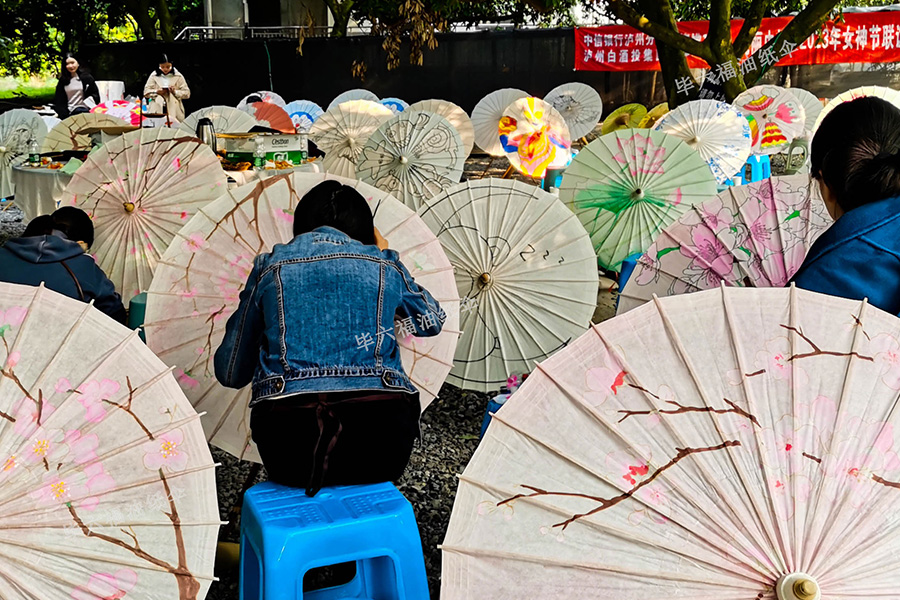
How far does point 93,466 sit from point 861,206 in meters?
1.78

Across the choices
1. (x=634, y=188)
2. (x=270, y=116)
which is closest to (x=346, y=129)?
(x=270, y=116)

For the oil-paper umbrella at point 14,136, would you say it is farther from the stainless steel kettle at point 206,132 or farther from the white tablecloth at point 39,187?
the stainless steel kettle at point 206,132

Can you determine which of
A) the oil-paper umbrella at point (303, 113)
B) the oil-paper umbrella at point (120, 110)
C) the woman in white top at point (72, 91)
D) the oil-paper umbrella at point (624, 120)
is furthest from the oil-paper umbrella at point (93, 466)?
the woman in white top at point (72, 91)

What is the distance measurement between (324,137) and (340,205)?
6.54 m

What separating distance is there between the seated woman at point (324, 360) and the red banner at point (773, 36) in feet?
45.8

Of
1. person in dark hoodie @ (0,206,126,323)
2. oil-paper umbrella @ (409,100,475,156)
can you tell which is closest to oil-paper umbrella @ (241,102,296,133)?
oil-paper umbrella @ (409,100,475,156)

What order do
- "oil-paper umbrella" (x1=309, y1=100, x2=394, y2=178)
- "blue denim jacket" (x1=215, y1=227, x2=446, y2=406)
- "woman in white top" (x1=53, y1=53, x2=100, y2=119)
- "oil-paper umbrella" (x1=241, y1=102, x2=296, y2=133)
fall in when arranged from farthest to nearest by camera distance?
"woman in white top" (x1=53, y1=53, x2=100, y2=119)
"oil-paper umbrella" (x1=309, y1=100, x2=394, y2=178)
"oil-paper umbrella" (x1=241, y1=102, x2=296, y2=133)
"blue denim jacket" (x1=215, y1=227, x2=446, y2=406)

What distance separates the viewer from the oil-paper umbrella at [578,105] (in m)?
11.9

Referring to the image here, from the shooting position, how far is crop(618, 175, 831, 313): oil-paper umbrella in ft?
8.52

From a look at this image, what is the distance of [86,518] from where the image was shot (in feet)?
5.37

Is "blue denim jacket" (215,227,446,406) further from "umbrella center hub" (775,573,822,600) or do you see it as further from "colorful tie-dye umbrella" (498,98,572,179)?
"colorful tie-dye umbrella" (498,98,572,179)

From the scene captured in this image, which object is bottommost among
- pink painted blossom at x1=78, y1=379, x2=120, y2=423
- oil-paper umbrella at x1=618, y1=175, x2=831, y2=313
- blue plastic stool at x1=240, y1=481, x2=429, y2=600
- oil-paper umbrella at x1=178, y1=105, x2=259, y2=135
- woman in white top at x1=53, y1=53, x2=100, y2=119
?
blue plastic stool at x1=240, y1=481, x2=429, y2=600

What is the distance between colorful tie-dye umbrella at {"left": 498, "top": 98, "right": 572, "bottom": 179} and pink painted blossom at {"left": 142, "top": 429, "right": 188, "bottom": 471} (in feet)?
20.8

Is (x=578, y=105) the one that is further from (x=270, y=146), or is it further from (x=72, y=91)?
(x=270, y=146)
